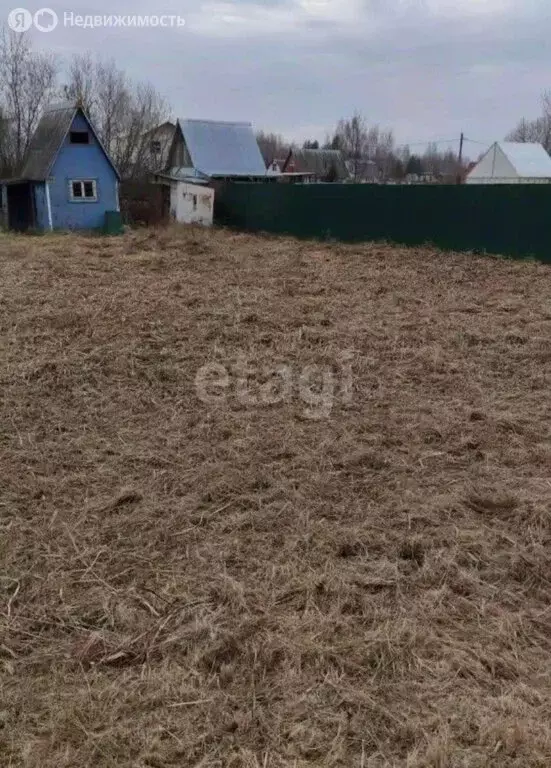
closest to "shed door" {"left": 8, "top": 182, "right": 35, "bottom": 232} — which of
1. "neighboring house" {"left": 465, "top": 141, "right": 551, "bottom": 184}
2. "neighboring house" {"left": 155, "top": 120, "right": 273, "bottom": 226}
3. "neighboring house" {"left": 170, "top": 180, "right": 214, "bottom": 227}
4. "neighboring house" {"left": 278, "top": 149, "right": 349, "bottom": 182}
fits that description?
"neighboring house" {"left": 155, "top": 120, "right": 273, "bottom": 226}

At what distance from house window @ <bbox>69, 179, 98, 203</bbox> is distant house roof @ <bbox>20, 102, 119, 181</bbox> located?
2.30 ft

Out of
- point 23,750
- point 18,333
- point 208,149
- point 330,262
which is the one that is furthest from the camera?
point 208,149

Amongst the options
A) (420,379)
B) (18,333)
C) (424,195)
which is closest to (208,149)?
(424,195)

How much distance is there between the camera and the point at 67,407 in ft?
14.2

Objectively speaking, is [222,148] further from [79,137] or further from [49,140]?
[49,140]

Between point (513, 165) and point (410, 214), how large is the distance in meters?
16.7

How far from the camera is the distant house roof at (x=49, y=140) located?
1623 cm

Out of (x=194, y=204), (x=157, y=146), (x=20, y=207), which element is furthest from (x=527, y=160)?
(x=20, y=207)

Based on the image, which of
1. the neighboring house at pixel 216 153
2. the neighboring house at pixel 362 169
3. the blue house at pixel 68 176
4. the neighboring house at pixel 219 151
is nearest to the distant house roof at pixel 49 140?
Answer: the blue house at pixel 68 176

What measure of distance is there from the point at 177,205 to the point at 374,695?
51.9 ft

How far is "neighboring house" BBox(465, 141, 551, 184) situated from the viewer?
83.8 ft

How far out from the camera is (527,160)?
85.8ft

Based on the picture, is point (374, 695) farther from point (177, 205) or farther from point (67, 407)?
point (177, 205)

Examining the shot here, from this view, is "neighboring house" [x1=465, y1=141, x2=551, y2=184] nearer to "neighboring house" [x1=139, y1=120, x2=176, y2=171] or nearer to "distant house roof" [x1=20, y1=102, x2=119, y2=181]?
"neighboring house" [x1=139, y1=120, x2=176, y2=171]
